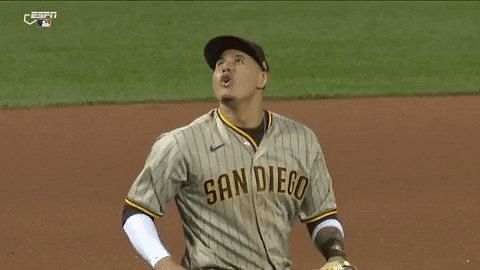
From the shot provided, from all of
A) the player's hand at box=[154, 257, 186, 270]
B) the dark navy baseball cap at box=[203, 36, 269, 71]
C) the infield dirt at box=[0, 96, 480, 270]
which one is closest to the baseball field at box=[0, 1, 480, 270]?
the infield dirt at box=[0, 96, 480, 270]

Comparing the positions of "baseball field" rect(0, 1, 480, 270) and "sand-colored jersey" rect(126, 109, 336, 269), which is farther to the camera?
"baseball field" rect(0, 1, 480, 270)

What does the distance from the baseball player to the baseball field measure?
3.66 meters

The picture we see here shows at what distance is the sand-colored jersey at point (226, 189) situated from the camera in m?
4.72

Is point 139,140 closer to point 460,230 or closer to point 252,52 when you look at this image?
point 460,230

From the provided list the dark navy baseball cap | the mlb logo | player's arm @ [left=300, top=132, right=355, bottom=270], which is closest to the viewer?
the dark navy baseball cap

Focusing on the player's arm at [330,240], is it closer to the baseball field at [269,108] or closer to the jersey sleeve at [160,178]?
the jersey sleeve at [160,178]

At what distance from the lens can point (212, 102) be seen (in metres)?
13.4

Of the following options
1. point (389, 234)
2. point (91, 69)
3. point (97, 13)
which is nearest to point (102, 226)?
point (389, 234)

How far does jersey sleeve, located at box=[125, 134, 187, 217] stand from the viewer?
469 centimetres

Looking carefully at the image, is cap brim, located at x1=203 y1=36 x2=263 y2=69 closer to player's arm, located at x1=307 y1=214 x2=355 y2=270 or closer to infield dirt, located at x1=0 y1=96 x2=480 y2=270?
player's arm, located at x1=307 y1=214 x2=355 y2=270

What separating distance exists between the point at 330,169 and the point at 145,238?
6.15 meters

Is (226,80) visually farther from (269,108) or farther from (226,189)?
(269,108)

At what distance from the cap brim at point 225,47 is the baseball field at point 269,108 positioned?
379cm

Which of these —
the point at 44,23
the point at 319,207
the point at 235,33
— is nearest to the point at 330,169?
the point at 319,207
